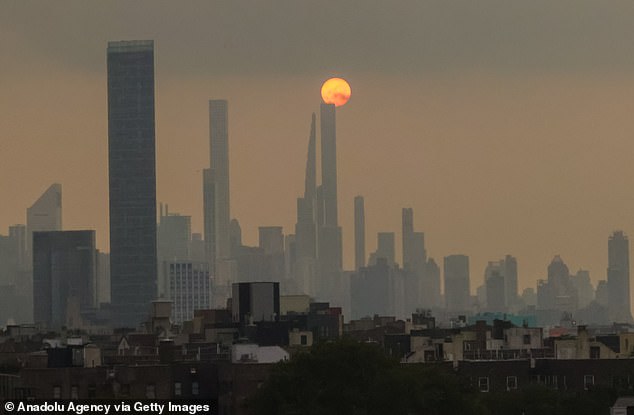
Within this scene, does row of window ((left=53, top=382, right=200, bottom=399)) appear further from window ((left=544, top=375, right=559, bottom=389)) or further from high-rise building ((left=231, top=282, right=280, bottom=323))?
high-rise building ((left=231, top=282, right=280, bottom=323))

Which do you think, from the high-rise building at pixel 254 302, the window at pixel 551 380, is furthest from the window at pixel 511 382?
the high-rise building at pixel 254 302

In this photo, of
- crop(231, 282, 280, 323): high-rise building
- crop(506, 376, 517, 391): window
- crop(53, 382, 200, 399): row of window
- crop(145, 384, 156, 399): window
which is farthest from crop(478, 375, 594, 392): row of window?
crop(231, 282, 280, 323): high-rise building

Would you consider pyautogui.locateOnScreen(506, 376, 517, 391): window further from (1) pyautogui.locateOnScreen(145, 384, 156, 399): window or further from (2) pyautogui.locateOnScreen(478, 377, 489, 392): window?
(1) pyautogui.locateOnScreen(145, 384, 156, 399): window

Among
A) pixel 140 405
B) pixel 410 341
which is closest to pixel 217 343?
pixel 410 341

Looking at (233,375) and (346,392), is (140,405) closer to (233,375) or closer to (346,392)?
(346,392)

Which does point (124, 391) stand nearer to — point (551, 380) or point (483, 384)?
point (483, 384)

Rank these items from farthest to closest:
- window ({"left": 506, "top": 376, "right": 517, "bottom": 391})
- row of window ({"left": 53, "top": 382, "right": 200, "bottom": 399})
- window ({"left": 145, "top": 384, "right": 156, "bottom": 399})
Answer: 1. window ({"left": 506, "top": 376, "right": 517, "bottom": 391})
2. row of window ({"left": 53, "top": 382, "right": 200, "bottom": 399})
3. window ({"left": 145, "top": 384, "right": 156, "bottom": 399})

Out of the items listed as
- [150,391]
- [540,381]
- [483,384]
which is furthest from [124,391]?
[540,381]

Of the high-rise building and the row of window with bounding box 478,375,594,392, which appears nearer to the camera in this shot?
the row of window with bounding box 478,375,594,392

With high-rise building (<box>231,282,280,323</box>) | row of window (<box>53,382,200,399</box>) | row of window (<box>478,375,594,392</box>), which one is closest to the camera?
row of window (<box>53,382,200,399</box>)

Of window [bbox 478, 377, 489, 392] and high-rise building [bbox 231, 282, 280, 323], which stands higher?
high-rise building [bbox 231, 282, 280, 323]
